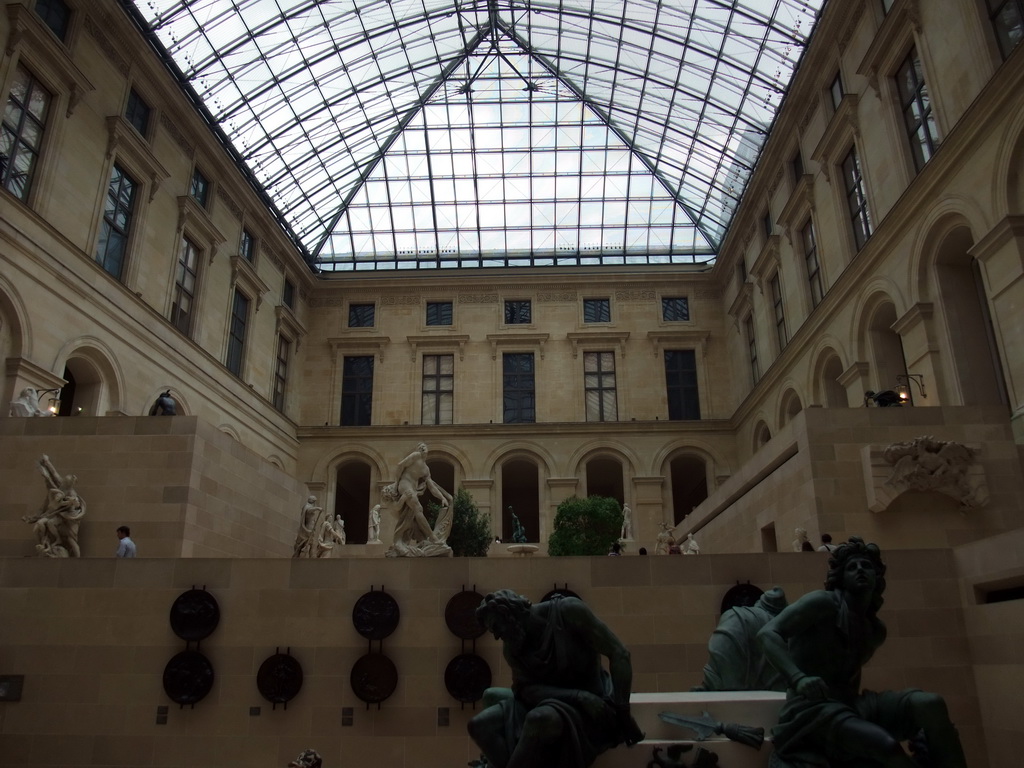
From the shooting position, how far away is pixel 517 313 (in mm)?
38844

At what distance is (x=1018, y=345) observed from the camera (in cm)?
1504

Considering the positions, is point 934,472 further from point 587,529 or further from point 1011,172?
point 587,529

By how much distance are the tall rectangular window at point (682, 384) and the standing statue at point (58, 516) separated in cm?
2713

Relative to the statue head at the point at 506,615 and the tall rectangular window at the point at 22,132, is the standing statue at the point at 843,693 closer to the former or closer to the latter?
the statue head at the point at 506,615

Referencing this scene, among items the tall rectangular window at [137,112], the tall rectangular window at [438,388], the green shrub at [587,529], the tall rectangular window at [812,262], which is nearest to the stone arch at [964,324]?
the tall rectangular window at [812,262]

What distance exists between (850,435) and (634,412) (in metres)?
20.8

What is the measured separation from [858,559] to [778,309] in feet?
87.2

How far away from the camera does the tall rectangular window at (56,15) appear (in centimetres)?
2027

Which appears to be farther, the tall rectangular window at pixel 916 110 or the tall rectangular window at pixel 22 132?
the tall rectangular window at pixel 22 132

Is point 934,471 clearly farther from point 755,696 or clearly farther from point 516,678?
point 516,678

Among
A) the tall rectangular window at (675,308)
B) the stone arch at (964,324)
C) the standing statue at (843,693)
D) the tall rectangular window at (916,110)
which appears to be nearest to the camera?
the standing statue at (843,693)

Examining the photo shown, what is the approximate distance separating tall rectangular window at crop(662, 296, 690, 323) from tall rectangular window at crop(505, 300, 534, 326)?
22.7 ft

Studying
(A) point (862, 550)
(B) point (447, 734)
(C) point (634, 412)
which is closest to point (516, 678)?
(A) point (862, 550)

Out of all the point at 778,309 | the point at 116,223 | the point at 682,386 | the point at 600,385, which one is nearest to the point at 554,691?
the point at 116,223
